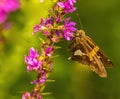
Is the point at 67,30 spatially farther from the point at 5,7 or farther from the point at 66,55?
the point at 66,55

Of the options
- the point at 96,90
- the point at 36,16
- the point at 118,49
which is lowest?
the point at 96,90

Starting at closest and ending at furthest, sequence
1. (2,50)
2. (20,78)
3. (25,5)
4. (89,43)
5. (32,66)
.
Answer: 1. (32,66)
2. (89,43)
3. (2,50)
4. (25,5)
5. (20,78)

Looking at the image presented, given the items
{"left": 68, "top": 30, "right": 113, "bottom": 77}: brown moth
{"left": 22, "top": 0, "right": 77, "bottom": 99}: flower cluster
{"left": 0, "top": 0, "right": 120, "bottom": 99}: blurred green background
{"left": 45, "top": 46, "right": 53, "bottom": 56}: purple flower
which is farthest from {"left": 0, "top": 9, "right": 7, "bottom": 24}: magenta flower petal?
{"left": 45, "top": 46, "right": 53, "bottom": 56}: purple flower

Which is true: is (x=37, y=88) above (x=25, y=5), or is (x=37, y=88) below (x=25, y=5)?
below

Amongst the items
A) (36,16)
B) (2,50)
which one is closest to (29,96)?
(2,50)

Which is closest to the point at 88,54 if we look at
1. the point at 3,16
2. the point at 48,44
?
the point at 48,44

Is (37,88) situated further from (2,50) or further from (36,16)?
(36,16)

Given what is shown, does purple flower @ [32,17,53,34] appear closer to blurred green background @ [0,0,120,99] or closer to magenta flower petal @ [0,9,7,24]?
magenta flower petal @ [0,9,7,24]

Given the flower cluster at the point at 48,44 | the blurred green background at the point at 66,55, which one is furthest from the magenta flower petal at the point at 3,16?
the flower cluster at the point at 48,44
